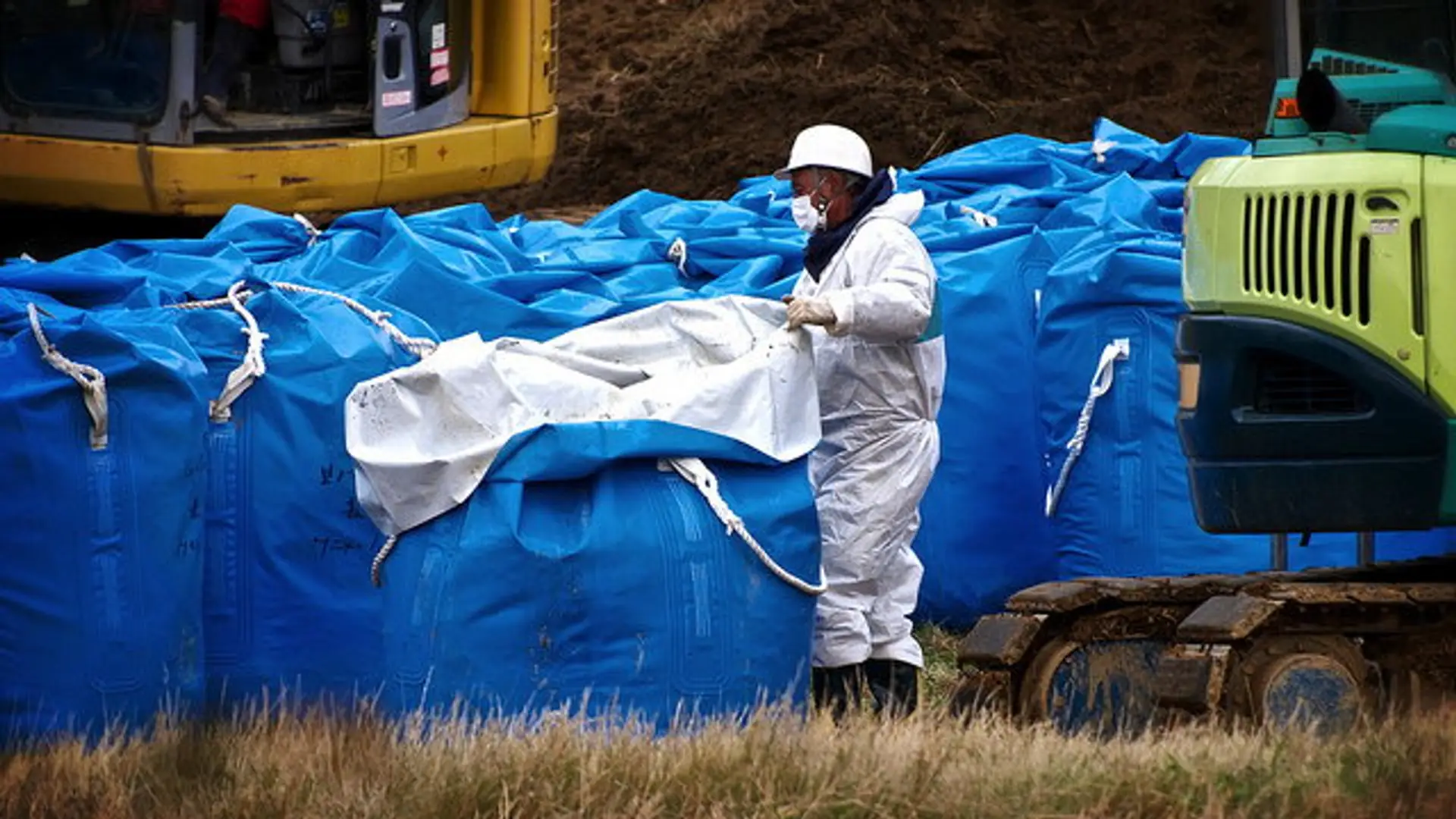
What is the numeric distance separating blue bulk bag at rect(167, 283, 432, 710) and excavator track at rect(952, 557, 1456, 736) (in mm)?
1615

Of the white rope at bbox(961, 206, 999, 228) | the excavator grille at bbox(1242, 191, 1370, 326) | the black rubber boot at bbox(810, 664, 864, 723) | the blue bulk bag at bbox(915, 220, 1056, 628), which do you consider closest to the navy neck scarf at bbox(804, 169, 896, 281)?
the black rubber boot at bbox(810, 664, 864, 723)

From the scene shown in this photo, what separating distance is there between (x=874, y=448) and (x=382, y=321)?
1340 mm

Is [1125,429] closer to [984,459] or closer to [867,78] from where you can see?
[984,459]

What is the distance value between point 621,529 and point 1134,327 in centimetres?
226

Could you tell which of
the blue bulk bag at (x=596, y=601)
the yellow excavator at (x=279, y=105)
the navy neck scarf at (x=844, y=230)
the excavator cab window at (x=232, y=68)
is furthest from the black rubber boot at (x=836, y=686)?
the excavator cab window at (x=232, y=68)

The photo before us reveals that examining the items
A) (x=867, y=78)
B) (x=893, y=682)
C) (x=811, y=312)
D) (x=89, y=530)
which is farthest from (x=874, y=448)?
(x=867, y=78)

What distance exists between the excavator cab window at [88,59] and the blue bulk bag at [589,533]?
16.7 feet

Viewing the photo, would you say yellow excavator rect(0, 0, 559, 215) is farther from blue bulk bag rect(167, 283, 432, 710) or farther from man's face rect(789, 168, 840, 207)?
man's face rect(789, 168, 840, 207)

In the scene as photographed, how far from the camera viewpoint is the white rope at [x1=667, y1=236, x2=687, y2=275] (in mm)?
8977

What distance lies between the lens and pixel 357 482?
719 centimetres

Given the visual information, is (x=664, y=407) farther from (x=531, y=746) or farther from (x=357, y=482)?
(x=531, y=746)

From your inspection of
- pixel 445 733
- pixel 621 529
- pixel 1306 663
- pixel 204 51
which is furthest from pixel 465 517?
pixel 204 51

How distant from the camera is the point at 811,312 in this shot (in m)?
7.25

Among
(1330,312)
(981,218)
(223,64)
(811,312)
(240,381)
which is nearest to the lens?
(1330,312)
